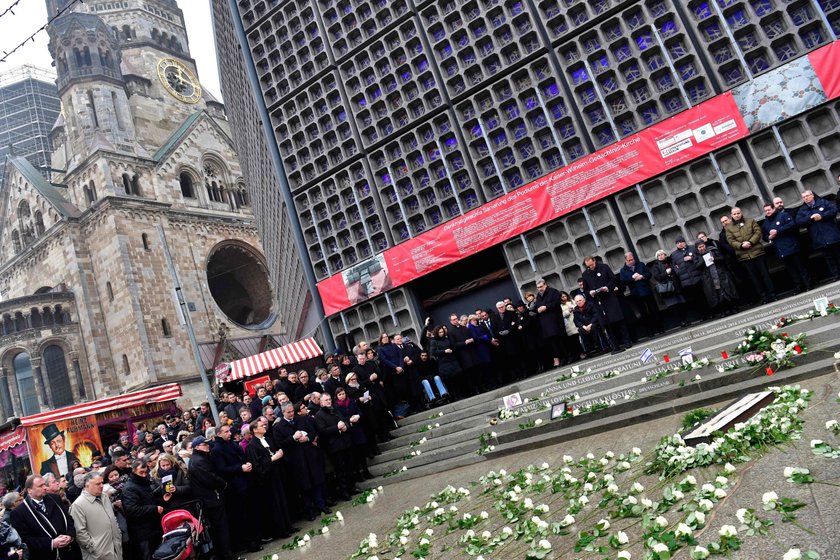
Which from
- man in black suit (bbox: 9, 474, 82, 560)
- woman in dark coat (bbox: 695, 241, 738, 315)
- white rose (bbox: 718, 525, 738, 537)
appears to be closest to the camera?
white rose (bbox: 718, 525, 738, 537)

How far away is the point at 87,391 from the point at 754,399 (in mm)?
32892

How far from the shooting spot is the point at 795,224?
9.47 metres

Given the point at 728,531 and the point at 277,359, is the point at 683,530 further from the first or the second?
the point at 277,359

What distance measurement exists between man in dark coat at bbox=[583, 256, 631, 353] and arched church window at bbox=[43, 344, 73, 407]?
29933 millimetres

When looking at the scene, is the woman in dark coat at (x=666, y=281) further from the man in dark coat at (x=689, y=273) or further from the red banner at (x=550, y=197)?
the red banner at (x=550, y=197)

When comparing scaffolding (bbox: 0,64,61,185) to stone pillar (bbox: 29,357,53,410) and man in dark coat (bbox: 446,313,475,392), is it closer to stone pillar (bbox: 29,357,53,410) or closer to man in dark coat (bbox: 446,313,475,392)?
stone pillar (bbox: 29,357,53,410)

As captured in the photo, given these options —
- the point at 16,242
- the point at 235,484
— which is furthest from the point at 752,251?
the point at 16,242

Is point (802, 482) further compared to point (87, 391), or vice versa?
point (87, 391)

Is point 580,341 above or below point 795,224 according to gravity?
below

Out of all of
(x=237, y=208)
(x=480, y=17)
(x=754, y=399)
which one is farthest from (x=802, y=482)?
(x=237, y=208)

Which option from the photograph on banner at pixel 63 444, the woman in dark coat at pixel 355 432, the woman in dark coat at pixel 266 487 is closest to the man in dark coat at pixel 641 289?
the woman in dark coat at pixel 355 432

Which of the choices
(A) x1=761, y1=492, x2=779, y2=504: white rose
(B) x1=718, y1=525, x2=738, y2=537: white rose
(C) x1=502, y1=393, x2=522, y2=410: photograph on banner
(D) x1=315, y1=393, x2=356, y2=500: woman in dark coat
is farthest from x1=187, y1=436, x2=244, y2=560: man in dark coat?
(A) x1=761, y1=492, x2=779, y2=504: white rose

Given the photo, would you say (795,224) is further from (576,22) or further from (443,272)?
(443,272)

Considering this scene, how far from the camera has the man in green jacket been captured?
9.90 meters
